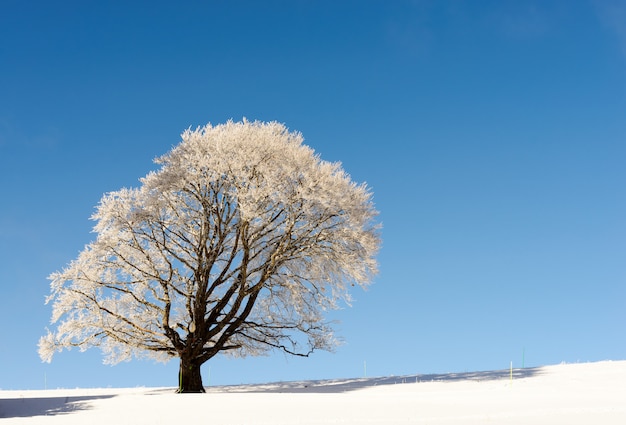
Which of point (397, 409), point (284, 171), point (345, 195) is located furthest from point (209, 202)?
point (397, 409)

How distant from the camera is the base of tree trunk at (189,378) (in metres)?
20.3

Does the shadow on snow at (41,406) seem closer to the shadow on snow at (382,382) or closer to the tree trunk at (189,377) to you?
the tree trunk at (189,377)

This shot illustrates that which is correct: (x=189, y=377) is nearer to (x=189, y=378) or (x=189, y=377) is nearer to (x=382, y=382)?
(x=189, y=378)

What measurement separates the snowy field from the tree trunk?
4.45 m

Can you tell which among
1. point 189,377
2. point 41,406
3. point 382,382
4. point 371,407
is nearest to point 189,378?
point 189,377

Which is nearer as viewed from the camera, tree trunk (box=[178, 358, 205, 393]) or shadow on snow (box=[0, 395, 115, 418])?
shadow on snow (box=[0, 395, 115, 418])

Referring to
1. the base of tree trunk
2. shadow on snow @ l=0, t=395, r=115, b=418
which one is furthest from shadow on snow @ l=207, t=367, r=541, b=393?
shadow on snow @ l=0, t=395, r=115, b=418

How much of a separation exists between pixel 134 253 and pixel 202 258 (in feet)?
8.57

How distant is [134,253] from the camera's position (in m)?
21.5

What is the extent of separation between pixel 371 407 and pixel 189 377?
894 centimetres

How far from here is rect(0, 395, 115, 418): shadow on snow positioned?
46.2 ft

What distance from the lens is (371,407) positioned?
13.1 meters

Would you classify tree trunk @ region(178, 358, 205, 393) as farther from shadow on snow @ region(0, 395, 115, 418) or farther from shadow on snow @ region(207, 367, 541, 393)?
shadow on snow @ region(0, 395, 115, 418)

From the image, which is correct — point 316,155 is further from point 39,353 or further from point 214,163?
point 39,353
